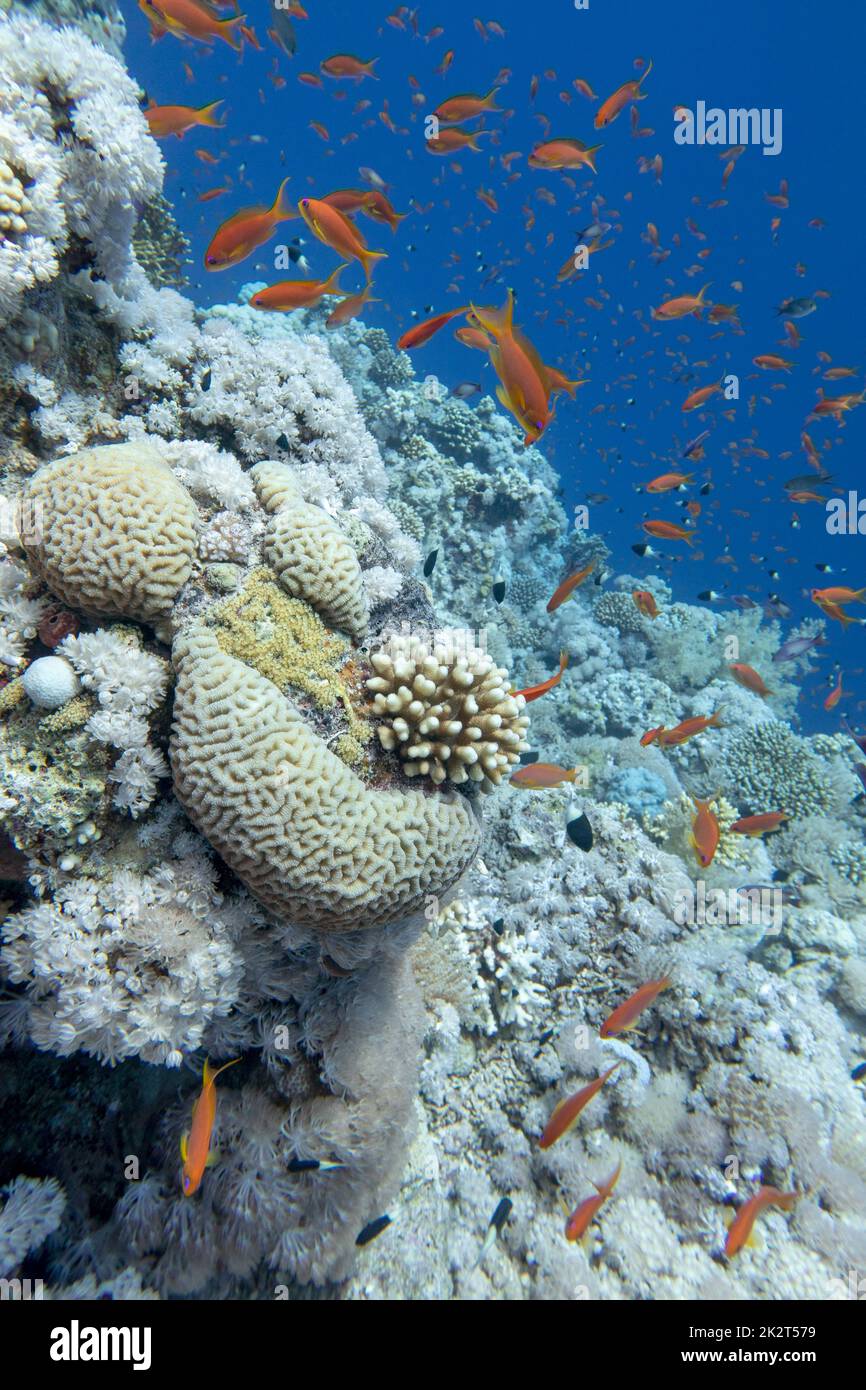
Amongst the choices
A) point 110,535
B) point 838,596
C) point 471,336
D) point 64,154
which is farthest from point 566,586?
point 64,154

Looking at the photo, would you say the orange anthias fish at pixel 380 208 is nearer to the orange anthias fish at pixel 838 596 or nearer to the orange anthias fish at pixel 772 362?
the orange anthias fish at pixel 838 596

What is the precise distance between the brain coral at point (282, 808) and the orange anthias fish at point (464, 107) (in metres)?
7.78

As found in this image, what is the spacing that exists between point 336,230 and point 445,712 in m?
3.77

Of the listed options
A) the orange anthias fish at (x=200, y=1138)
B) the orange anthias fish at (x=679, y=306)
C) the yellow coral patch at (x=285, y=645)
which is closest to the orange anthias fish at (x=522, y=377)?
the yellow coral patch at (x=285, y=645)

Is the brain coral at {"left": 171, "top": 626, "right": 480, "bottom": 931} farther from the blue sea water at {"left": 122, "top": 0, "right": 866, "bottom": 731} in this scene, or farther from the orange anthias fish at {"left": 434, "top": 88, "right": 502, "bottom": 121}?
the blue sea water at {"left": 122, "top": 0, "right": 866, "bottom": 731}

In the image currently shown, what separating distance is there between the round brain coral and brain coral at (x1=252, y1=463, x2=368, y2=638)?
13.7 inches

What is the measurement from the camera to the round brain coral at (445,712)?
347cm

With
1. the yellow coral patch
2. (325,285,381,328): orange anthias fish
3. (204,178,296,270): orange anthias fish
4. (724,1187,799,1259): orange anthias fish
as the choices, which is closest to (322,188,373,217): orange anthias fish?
(325,285,381,328): orange anthias fish

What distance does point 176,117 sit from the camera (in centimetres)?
503

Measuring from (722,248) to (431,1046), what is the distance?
347 ft

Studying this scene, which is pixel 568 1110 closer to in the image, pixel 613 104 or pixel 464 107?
pixel 464 107
